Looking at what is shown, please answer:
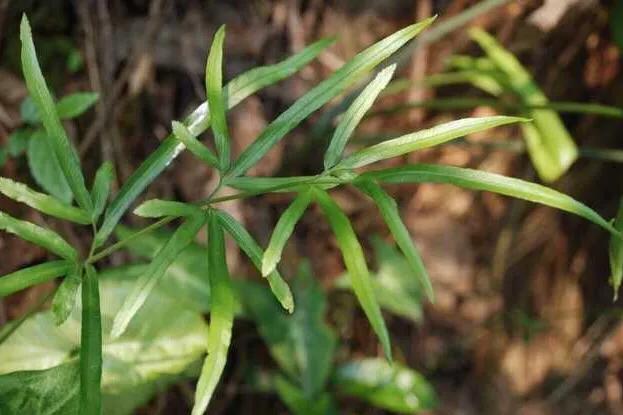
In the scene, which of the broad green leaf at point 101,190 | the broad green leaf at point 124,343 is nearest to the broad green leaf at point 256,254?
the broad green leaf at point 101,190

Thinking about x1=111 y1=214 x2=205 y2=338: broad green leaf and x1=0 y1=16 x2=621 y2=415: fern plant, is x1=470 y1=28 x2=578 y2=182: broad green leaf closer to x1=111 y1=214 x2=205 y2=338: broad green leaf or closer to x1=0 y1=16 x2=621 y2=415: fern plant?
x1=0 y1=16 x2=621 y2=415: fern plant

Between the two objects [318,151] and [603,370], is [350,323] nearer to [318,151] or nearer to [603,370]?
[318,151]

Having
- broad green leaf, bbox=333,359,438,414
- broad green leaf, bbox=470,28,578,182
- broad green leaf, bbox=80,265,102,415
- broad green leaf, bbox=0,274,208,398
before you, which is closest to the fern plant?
broad green leaf, bbox=80,265,102,415

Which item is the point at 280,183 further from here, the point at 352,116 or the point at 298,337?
the point at 298,337

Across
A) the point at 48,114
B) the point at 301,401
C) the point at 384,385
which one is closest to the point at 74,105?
the point at 48,114

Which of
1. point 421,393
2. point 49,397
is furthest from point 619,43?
point 49,397
